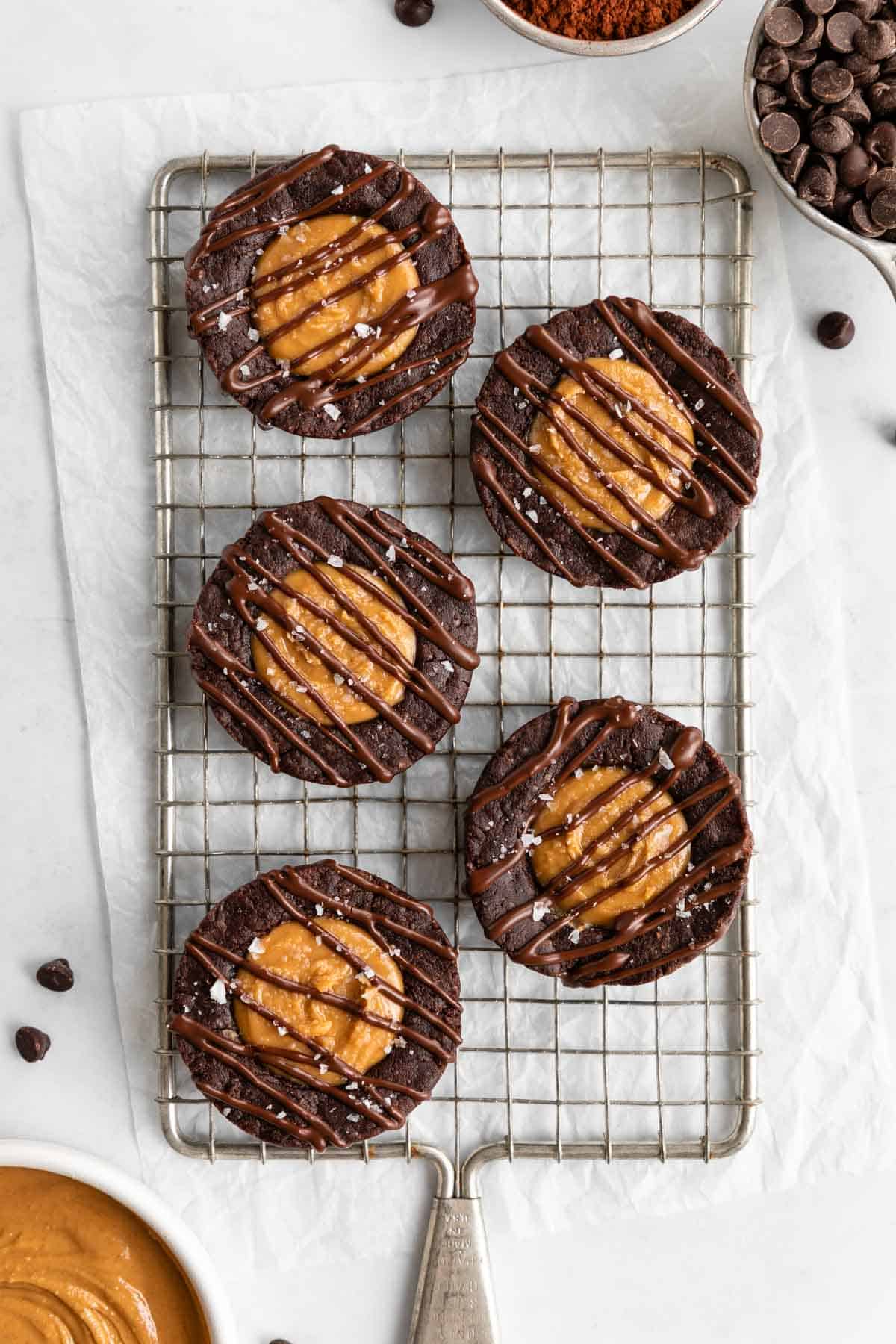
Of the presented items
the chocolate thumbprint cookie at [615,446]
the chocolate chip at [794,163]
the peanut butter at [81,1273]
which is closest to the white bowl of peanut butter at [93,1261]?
the peanut butter at [81,1273]

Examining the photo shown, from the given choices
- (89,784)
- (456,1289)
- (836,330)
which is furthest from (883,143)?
(456,1289)

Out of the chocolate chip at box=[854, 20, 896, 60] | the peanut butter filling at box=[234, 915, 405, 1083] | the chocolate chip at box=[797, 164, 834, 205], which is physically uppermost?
the chocolate chip at box=[854, 20, 896, 60]

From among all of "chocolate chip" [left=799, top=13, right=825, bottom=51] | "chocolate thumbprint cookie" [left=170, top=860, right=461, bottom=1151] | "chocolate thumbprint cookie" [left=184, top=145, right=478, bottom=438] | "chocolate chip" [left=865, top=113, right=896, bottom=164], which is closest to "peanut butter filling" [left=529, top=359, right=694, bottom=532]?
"chocolate thumbprint cookie" [left=184, top=145, right=478, bottom=438]

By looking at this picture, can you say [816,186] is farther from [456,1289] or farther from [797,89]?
[456,1289]

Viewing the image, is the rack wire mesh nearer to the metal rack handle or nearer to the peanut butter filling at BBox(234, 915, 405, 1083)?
the metal rack handle

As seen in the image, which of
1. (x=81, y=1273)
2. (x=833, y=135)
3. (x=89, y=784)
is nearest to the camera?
(x=833, y=135)

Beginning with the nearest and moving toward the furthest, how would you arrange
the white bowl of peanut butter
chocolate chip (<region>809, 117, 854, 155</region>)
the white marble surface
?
chocolate chip (<region>809, 117, 854, 155</region>)
the white bowl of peanut butter
the white marble surface

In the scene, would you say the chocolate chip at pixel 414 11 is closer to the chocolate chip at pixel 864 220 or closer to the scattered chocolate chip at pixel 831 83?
the scattered chocolate chip at pixel 831 83
